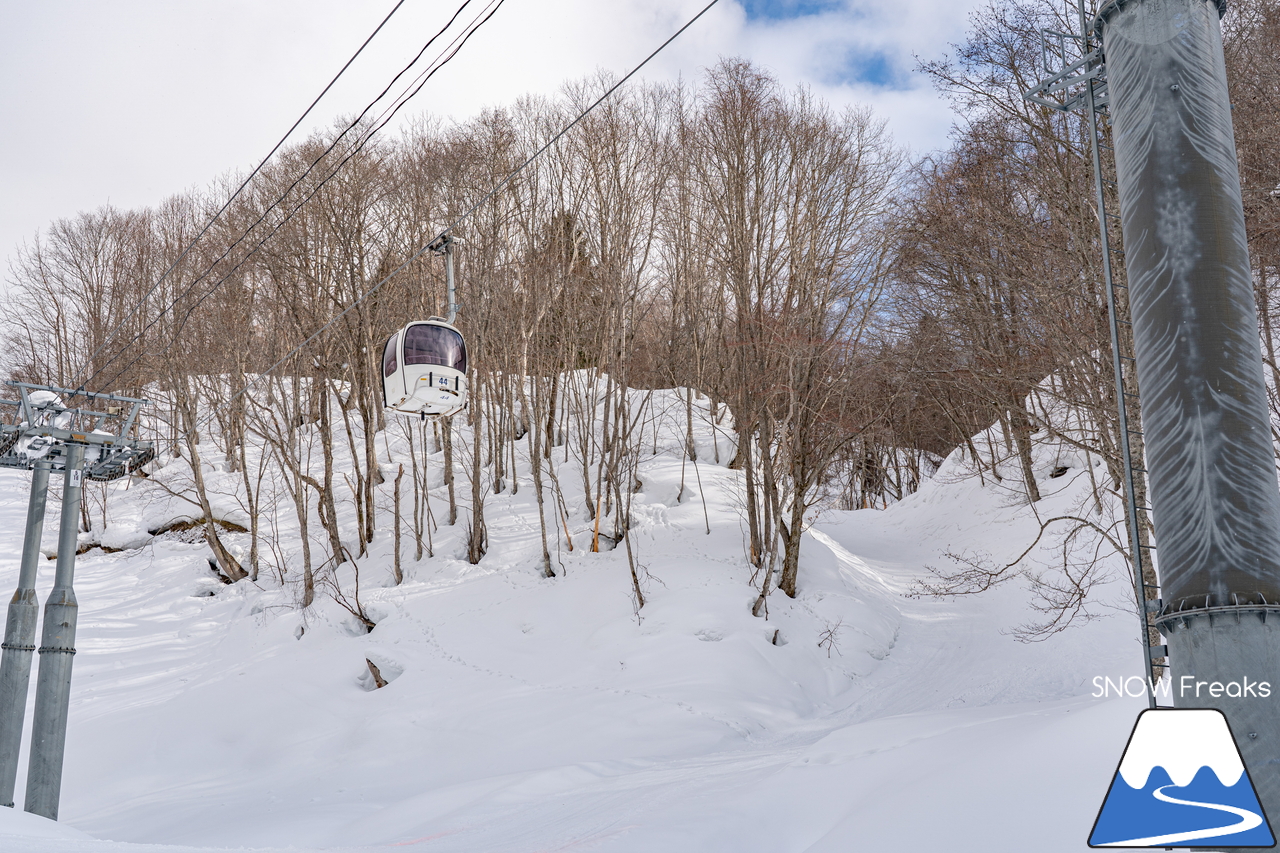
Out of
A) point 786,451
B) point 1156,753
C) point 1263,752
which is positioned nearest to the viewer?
point 1156,753

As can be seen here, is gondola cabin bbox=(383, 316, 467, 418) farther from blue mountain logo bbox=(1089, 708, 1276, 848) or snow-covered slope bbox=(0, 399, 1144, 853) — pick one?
blue mountain logo bbox=(1089, 708, 1276, 848)

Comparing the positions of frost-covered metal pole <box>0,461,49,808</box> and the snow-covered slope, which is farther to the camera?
frost-covered metal pole <box>0,461,49,808</box>

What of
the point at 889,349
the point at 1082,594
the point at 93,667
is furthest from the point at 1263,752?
the point at 93,667

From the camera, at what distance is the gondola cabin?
9281mm

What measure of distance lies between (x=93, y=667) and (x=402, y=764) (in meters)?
10.3

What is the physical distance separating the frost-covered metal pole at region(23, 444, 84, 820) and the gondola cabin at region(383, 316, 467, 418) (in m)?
7.68

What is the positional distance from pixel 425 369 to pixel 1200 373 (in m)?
7.70

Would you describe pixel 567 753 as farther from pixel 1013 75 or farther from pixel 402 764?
pixel 1013 75

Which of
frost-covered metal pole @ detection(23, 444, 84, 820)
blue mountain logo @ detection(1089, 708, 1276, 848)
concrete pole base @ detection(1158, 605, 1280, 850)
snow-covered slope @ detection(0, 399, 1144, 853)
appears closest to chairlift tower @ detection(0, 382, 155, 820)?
frost-covered metal pole @ detection(23, 444, 84, 820)

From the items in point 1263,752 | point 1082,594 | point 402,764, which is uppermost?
point 1263,752

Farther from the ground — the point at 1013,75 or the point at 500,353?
the point at 1013,75

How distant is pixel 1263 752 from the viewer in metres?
3.18

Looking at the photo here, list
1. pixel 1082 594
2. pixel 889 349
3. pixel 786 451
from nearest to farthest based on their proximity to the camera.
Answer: pixel 1082 594, pixel 786 451, pixel 889 349

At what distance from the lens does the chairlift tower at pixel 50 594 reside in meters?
11.9
